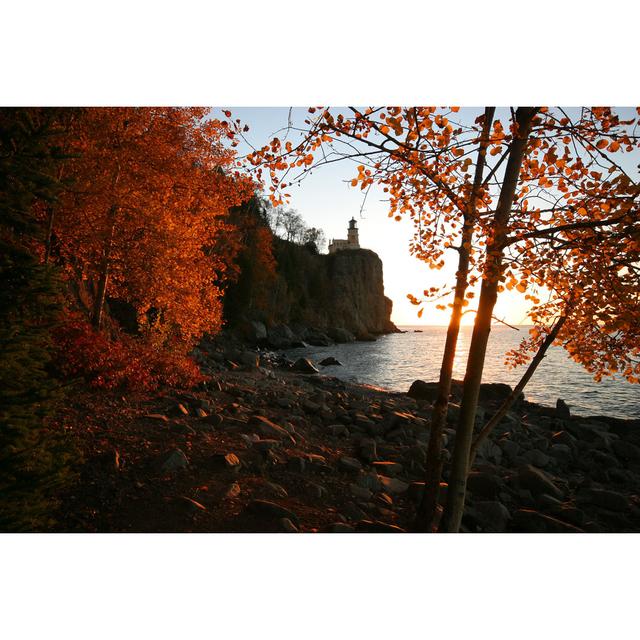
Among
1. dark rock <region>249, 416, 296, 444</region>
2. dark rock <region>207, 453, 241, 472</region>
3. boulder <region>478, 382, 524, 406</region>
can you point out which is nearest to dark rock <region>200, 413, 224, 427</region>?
dark rock <region>249, 416, 296, 444</region>

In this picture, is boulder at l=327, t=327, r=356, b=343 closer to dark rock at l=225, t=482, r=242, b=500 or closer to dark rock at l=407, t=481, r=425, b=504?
dark rock at l=407, t=481, r=425, b=504

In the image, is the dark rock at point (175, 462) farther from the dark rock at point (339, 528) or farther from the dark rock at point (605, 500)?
the dark rock at point (605, 500)

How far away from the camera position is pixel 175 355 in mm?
9688

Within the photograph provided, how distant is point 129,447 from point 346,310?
57.2 m

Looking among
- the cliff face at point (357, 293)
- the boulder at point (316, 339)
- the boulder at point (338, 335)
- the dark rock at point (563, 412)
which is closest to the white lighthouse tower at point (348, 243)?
the cliff face at point (357, 293)

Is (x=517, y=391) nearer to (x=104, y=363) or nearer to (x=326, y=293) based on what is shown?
(x=104, y=363)

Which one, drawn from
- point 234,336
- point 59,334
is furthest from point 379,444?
point 234,336

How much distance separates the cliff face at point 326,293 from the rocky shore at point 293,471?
27.3 m

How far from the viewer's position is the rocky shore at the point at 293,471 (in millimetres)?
4406

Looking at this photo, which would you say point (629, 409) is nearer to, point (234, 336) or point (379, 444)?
point (379, 444)

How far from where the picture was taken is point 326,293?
199 ft

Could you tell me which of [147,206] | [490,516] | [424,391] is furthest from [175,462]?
[424,391]

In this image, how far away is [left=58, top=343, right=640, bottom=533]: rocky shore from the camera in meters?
4.41

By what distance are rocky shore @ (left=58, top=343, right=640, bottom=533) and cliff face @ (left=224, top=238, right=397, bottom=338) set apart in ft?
89.5
